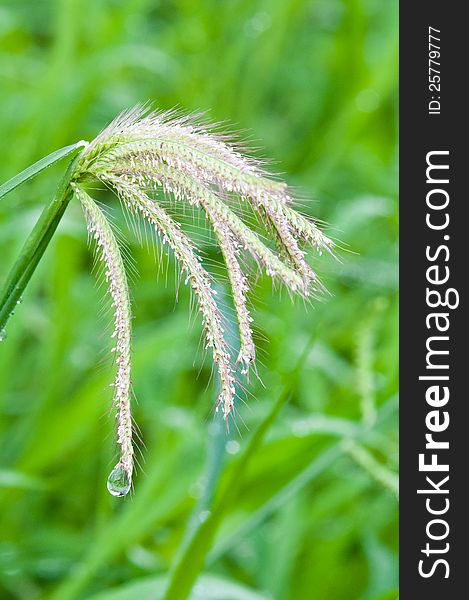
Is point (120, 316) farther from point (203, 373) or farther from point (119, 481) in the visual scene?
point (203, 373)

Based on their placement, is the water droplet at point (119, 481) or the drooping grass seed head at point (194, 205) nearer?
the drooping grass seed head at point (194, 205)

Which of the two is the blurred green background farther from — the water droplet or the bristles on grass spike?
the bristles on grass spike

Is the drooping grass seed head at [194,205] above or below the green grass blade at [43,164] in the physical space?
below

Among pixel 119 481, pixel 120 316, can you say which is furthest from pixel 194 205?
pixel 119 481

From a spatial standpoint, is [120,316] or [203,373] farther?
[203,373]

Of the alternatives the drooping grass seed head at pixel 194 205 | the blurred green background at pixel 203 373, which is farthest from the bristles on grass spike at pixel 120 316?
the blurred green background at pixel 203 373

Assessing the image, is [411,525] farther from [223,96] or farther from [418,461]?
[223,96]

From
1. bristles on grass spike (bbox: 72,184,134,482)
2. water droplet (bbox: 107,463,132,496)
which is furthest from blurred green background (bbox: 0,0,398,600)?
bristles on grass spike (bbox: 72,184,134,482)

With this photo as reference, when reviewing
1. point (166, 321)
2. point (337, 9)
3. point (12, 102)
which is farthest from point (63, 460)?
point (337, 9)

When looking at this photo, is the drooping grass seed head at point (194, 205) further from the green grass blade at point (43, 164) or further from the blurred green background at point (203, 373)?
the blurred green background at point (203, 373)
